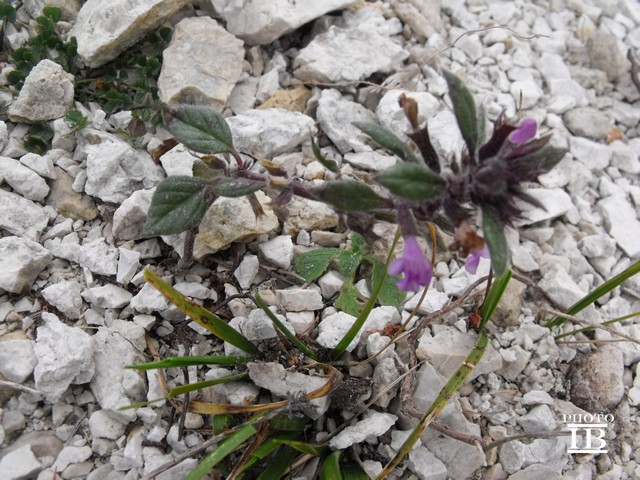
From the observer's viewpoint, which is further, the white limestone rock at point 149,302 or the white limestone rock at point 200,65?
the white limestone rock at point 200,65

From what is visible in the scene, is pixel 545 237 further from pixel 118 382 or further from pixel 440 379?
pixel 118 382

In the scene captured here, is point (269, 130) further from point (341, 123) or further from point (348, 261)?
point (348, 261)

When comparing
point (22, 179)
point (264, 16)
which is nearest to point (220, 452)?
point (22, 179)

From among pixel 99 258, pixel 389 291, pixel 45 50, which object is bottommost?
pixel 389 291

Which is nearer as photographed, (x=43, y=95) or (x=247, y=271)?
(x=247, y=271)

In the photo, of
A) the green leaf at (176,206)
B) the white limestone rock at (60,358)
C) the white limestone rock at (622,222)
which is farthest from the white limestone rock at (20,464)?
the white limestone rock at (622,222)

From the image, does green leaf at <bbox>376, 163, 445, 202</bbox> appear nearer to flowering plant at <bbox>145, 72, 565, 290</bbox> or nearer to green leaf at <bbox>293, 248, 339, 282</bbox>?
flowering plant at <bbox>145, 72, 565, 290</bbox>

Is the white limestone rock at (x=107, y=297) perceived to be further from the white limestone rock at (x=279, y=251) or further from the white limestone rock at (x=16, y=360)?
the white limestone rock at (x=279, y=251)
